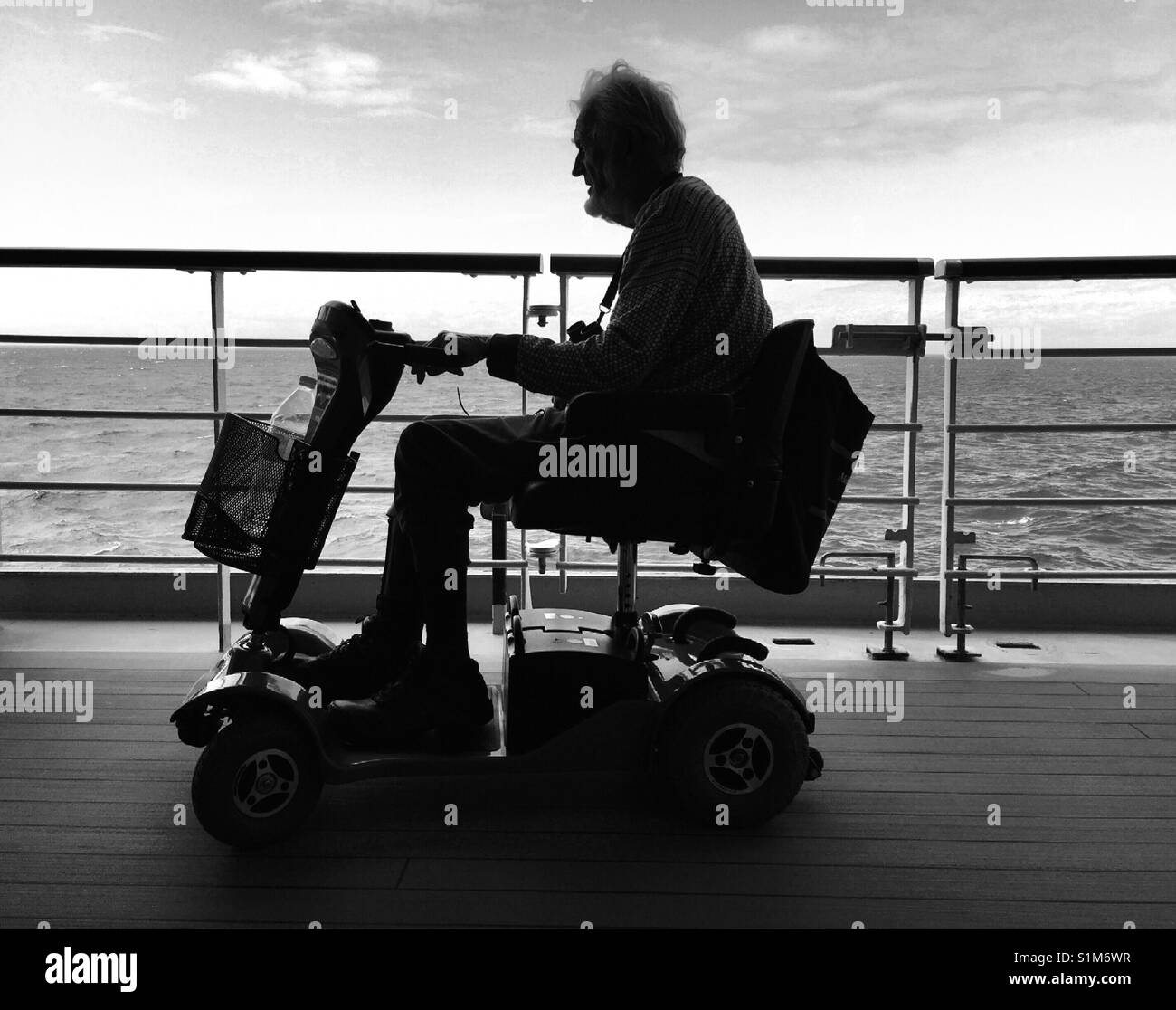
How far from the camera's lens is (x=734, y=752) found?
1.62 metres

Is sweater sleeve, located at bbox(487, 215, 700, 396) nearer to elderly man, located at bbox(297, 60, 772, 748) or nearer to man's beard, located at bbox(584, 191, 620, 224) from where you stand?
elderly man, located at bbox(297, 60, 772, 748)

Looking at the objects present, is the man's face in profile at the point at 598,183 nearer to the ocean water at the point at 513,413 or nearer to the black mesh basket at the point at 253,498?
the black mesh basket at the point at 253,498

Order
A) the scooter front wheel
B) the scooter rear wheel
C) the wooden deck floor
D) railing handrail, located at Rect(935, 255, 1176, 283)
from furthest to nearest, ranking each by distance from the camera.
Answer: railing handrail, located at Rect(935, 255, 1176, 283) → the scooter rear wheel → the scooter front wheel → the wooden deck floor

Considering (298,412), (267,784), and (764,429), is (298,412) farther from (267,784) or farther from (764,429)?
(764,429)

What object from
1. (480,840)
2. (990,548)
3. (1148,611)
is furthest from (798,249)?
(480,840)

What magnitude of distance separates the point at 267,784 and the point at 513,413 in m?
17.2

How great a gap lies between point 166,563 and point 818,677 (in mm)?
1697

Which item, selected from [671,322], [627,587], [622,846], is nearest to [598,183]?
[671,322]

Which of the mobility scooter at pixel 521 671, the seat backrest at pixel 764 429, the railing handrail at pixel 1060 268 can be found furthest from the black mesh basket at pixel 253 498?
the railing handrail at pixel 1060 268

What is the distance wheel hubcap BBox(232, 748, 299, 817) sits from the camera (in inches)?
59.8

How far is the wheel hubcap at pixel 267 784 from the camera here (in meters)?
1.52

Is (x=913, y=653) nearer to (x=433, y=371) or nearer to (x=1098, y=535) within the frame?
(x=433, y=371)

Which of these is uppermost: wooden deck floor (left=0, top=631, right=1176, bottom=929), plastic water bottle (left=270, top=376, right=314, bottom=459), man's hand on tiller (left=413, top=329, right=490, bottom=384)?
man's hand on tiller (left=413, top=329, right=490, bottom=384)

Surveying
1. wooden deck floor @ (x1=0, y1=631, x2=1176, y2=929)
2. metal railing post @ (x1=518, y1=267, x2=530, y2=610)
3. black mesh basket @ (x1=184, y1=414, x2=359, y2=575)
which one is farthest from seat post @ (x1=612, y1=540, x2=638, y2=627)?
metal railing post @ (x1=518, y1=267, x2=530, y2=610)
